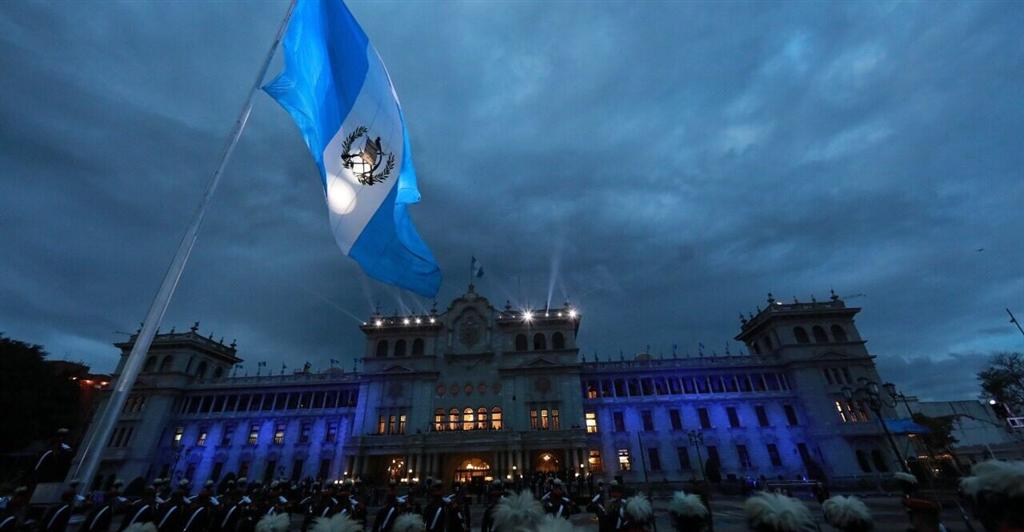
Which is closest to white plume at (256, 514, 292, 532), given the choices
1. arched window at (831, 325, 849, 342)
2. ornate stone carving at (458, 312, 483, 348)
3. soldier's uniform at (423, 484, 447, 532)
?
soldier's uniform at (423, 484, 447, 532)

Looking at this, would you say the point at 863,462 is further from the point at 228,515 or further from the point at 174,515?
the point at 174,515

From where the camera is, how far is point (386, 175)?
10.7 meters

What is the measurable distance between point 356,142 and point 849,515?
37.4ft

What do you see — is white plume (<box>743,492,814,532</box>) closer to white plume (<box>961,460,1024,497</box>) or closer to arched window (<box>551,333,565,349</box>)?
white plume (<box>961,460,1024,497</box>)

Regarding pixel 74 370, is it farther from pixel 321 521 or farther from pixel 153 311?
pixel 321 521

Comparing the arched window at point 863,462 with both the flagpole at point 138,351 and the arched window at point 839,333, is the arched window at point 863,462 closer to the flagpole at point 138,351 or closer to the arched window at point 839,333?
the arched window at point 839,333

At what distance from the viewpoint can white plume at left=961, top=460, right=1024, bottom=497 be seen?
3.34 m

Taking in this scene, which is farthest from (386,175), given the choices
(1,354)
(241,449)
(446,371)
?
(1,354)

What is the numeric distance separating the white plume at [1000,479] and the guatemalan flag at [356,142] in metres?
9.36

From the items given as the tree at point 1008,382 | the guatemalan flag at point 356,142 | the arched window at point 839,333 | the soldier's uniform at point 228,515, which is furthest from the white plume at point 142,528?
the tree at point 1008,382

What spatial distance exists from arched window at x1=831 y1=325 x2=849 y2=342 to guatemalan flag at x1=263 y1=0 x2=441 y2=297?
2006 inches

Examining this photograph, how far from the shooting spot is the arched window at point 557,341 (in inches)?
1793

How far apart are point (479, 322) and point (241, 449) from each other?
2841 centimetres

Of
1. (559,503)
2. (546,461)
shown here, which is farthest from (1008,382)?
(559,503)
